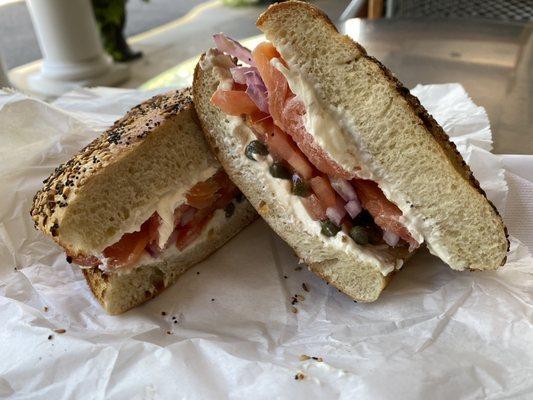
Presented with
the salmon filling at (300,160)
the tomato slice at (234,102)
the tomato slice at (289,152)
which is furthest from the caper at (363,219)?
the tomato slice at (234,102)

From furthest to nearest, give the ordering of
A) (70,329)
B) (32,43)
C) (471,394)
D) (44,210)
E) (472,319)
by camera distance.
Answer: (32,43) < (44,210) < (70,329) < (472,319) < (471,394)

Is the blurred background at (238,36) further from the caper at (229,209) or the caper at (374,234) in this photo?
the caper at (229,209)

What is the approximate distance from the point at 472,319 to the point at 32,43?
9081mm

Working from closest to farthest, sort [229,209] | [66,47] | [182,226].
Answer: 1. [182,226]
2. [229,209]
3. [66,47]

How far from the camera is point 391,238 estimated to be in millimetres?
1849

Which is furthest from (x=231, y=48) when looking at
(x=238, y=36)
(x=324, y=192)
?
(x=238, y=36)

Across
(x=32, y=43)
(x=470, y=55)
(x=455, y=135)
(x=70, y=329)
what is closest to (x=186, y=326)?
(x=70, y=329)

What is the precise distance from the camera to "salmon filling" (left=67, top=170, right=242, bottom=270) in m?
1.95

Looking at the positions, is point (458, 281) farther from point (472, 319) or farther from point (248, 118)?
point (248, 118)

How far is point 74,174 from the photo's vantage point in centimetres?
190

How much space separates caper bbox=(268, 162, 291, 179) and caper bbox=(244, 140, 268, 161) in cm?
7

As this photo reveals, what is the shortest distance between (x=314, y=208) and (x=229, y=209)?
53cm

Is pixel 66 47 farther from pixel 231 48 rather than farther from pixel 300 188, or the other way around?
pixel 300 188

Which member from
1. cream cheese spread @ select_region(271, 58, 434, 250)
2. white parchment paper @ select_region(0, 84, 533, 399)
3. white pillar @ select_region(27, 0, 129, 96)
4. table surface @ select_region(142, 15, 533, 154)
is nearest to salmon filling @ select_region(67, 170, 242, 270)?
white parchment paper @ select_region(0, 84, 533, 399)
